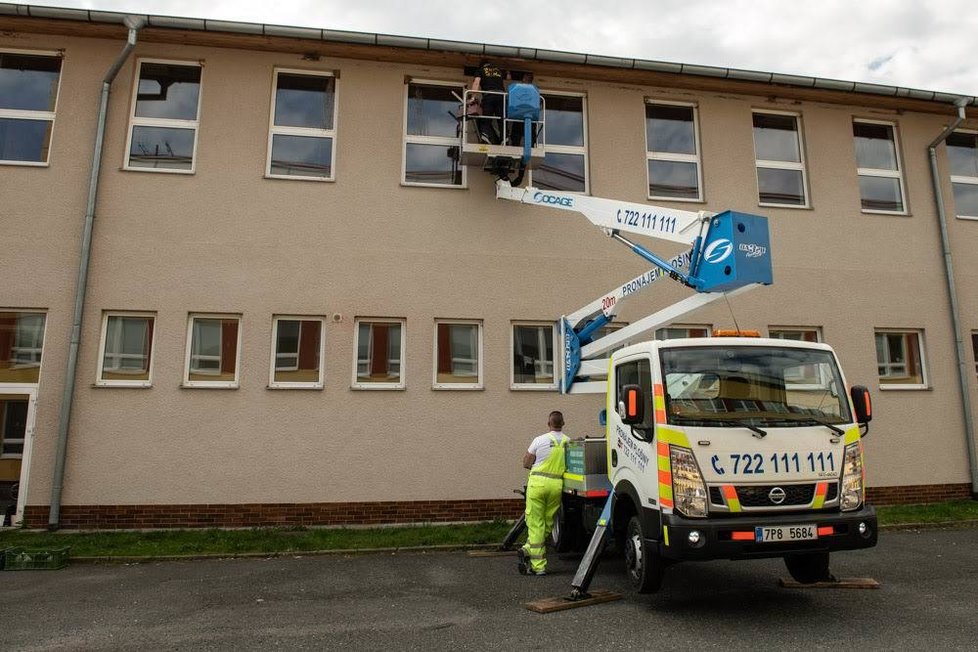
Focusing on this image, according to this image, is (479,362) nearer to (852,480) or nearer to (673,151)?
(673,151)

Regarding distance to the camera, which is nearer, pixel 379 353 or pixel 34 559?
pixel 34 559

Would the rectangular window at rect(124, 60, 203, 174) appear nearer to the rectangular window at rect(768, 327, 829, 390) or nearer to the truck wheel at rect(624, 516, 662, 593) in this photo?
the truck wheel at rect(624, 516, 662, 593)

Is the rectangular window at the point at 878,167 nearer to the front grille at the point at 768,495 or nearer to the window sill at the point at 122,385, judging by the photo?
the front grille at the point at 768,495

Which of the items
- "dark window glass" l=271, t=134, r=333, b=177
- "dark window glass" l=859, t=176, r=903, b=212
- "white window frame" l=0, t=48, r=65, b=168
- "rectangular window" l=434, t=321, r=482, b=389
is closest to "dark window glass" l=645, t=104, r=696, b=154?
"dark window glass" l=859, t=176, r=903, b=212

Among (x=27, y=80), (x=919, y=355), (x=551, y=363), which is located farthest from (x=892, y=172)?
(x=27, y=80)

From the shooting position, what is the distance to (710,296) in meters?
5.50

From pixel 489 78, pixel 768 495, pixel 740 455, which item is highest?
pixel 489 78

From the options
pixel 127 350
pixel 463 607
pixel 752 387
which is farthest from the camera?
pixel 127 350

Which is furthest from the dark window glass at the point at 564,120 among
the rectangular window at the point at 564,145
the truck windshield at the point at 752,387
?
the truck windshield at the point at 752,387

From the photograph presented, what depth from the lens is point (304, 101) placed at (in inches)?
412

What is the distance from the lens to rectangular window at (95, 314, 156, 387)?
9211 millimetres

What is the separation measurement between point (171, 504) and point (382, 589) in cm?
424

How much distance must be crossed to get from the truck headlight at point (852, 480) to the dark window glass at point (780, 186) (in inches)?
277

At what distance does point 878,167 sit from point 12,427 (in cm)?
1650
